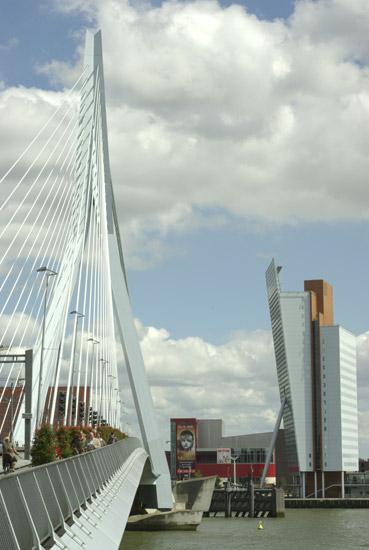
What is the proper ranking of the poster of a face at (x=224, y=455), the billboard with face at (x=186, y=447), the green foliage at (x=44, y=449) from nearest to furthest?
the green foliage at (x=44, y=449) < the billboard with face at (x=186, y=447) < the poster of a face at (x=224, y=455)

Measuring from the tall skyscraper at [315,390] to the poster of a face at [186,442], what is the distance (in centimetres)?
1323

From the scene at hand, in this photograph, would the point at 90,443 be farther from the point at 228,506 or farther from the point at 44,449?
the point at 228,506

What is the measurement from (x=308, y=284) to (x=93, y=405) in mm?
107473

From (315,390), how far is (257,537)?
90932 millimetres

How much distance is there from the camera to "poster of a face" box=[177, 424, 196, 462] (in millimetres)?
147125

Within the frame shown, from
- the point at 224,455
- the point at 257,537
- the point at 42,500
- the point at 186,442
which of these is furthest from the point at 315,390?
the point at 42,500

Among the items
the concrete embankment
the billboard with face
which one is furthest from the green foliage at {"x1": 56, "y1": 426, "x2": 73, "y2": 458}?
the billboard with face

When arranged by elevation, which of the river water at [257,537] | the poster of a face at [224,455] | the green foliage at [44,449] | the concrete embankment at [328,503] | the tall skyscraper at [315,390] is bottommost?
the river water at [257,537]

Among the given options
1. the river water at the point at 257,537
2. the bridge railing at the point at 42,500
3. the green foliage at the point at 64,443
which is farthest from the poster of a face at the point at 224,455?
the bridge railing at the point at 42,500

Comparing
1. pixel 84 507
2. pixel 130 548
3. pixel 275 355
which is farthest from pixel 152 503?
pixel 275 355

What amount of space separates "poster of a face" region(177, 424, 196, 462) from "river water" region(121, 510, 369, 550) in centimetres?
7236

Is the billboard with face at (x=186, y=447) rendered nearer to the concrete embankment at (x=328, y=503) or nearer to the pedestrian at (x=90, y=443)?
the concrete embankment at (x=328, y=503)

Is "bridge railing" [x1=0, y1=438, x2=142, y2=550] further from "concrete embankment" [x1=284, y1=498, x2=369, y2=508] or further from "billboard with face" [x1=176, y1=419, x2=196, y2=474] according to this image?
"billboard with face" [x1=176, y1=419, x2=196, y2=474]

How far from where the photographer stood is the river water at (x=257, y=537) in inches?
1937
